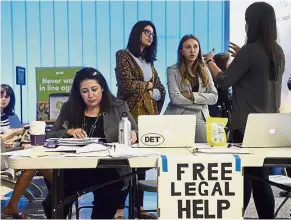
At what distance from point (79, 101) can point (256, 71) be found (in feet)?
3.77

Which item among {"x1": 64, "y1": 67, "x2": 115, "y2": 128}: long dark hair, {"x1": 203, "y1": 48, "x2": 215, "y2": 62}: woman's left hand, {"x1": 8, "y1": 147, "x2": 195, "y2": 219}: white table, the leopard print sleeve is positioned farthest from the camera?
{"x1": 203, "y1": 48, "x2": 215, "y2": 62}: woman's left hand

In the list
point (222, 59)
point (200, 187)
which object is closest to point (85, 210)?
point (222, 59)

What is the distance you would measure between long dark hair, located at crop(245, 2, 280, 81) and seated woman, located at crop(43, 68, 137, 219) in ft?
3.02

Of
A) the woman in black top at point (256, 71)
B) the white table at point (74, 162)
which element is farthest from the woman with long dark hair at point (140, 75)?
the white table at point (74, 162)

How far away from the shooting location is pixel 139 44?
326 centimetres

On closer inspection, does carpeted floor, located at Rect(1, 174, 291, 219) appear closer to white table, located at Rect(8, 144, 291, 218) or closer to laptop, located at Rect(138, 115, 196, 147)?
laptop, located at Rect(138, 115, 196, 147)

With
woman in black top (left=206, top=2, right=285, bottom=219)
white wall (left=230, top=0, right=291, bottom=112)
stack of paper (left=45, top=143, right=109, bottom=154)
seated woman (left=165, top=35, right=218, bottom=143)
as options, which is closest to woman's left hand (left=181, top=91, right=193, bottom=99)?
seated woman (left=165, top=35, right=218, bottom=143)

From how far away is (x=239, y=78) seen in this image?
242cm

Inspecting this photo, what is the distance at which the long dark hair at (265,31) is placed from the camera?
2484mm

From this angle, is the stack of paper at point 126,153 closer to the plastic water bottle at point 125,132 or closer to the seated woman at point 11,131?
the plastic water bottle at point 125,132

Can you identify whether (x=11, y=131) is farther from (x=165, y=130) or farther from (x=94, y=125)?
(x=165, y=130)

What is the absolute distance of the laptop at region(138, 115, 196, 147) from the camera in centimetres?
209

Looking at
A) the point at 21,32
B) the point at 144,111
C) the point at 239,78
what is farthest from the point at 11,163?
the point at 21,32

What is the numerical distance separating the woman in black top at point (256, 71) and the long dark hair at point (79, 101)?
0.76 m
